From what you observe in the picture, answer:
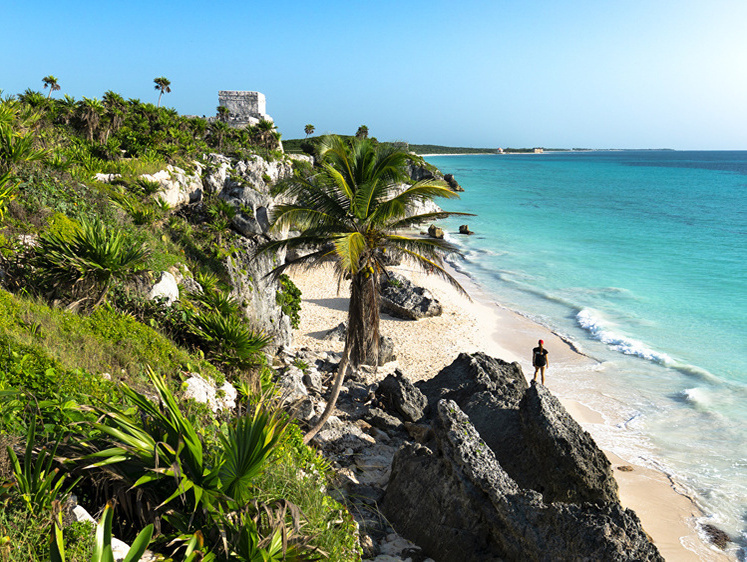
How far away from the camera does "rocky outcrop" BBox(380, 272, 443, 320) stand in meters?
21.7

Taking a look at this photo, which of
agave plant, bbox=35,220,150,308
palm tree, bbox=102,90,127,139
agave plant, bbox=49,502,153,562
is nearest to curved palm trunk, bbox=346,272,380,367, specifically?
agave plant, bbox=35,220,150,308

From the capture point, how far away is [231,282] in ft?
47.3

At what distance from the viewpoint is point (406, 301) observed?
22.0 m

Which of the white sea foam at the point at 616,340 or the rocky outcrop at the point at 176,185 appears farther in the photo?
the white sea foam at the point at 616,340

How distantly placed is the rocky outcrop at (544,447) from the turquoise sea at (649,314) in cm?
405

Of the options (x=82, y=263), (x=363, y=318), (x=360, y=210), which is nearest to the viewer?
(x=82, y=263)

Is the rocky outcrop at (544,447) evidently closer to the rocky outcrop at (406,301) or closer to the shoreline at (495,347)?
the shoreline at (495,347)

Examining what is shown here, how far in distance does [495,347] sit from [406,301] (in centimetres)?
447

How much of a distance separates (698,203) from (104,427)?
83.6 m

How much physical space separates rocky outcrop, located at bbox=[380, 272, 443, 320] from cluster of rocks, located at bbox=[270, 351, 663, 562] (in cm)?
1031

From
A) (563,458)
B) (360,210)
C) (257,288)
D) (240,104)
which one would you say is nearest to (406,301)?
(257,288)

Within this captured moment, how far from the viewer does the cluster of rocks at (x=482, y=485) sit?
20.7 ft

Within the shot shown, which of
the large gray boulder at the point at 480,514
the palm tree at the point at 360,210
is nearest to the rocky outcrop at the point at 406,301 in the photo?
the palm tree at the point at 360,210

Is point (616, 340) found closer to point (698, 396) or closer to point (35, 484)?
point (698, 396)
